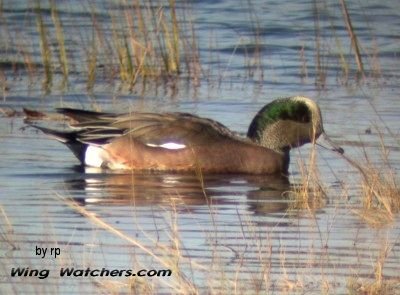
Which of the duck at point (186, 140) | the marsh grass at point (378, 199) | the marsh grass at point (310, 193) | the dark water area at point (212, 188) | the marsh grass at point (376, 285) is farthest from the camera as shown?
the duck at point (186, 140)

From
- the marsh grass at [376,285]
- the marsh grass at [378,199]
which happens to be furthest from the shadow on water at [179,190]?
the marsh grass at [376,285]

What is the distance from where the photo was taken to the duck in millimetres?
9383

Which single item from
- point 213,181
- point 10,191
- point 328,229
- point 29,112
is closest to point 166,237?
point 328,229

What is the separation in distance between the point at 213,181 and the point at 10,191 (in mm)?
1499

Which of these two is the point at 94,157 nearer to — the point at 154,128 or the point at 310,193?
the point at 154,128

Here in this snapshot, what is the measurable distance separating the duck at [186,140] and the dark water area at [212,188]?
0.13 metres

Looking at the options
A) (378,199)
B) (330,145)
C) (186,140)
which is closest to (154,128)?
(186,140)

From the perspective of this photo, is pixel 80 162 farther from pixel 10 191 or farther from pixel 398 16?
pixel 398 16

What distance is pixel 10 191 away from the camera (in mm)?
8148

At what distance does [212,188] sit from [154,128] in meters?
0.91

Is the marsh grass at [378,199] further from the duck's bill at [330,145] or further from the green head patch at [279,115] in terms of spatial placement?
the green head patch at [279,115]

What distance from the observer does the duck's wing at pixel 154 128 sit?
9.41 meters

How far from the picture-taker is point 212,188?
28.6 ft

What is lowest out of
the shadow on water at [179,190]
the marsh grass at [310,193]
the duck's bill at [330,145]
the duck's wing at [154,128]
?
the shadow on water at [179,190]
